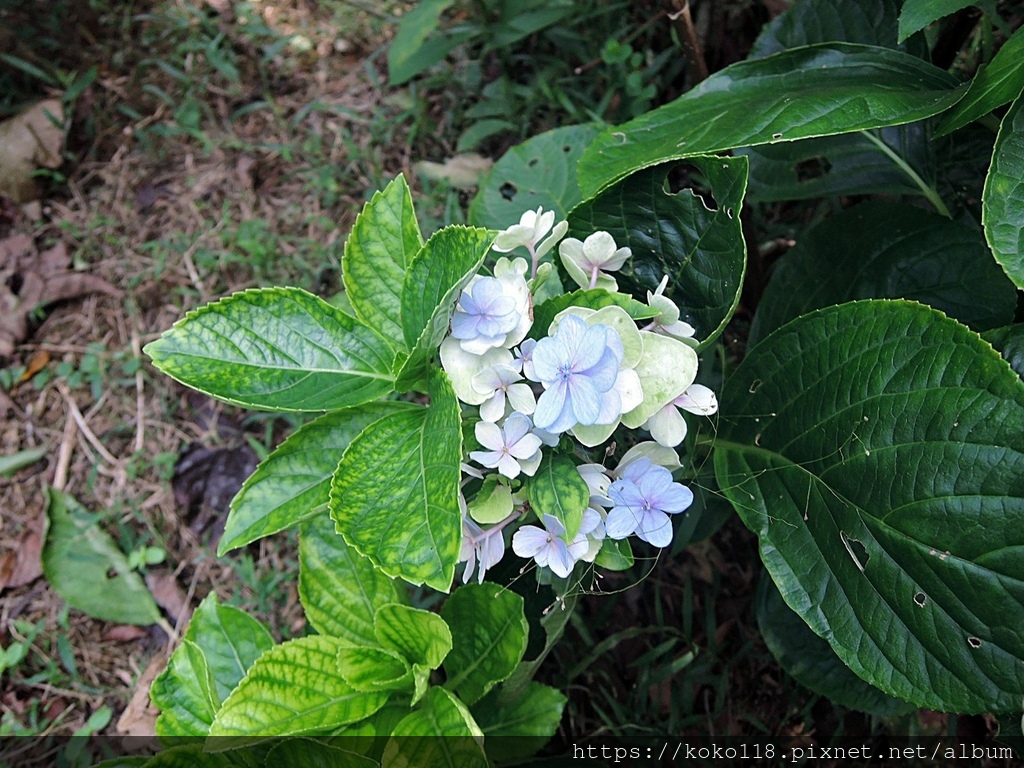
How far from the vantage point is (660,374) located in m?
0.90

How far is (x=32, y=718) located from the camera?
6.09ft

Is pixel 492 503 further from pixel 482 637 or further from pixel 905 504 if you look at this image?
pixel 905 504

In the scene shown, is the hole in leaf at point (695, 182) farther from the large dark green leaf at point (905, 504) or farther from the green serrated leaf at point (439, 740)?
the green serrated leaf at point (439, 740)

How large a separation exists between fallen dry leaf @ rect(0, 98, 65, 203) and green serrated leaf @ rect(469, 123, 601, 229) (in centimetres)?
167

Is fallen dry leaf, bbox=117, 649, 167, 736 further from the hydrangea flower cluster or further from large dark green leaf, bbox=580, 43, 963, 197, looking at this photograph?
large dark green leaf, bbox=580, 43, 963, 197

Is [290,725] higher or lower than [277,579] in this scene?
higher

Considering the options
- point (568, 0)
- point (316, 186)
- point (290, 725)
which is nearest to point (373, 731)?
point (290, 725)

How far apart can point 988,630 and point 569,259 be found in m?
0.65

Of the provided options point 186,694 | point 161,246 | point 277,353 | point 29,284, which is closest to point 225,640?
point 186,694

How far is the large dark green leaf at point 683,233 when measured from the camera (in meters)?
1.00

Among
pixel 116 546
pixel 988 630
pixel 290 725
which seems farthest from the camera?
pixel 116 546

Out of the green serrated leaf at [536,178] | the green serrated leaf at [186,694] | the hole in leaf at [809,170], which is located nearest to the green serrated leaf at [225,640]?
the green serrated leaf at [186,694]

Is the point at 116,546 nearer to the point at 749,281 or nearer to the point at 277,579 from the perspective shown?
the point at 277,579

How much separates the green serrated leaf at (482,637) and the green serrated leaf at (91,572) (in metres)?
1.02
